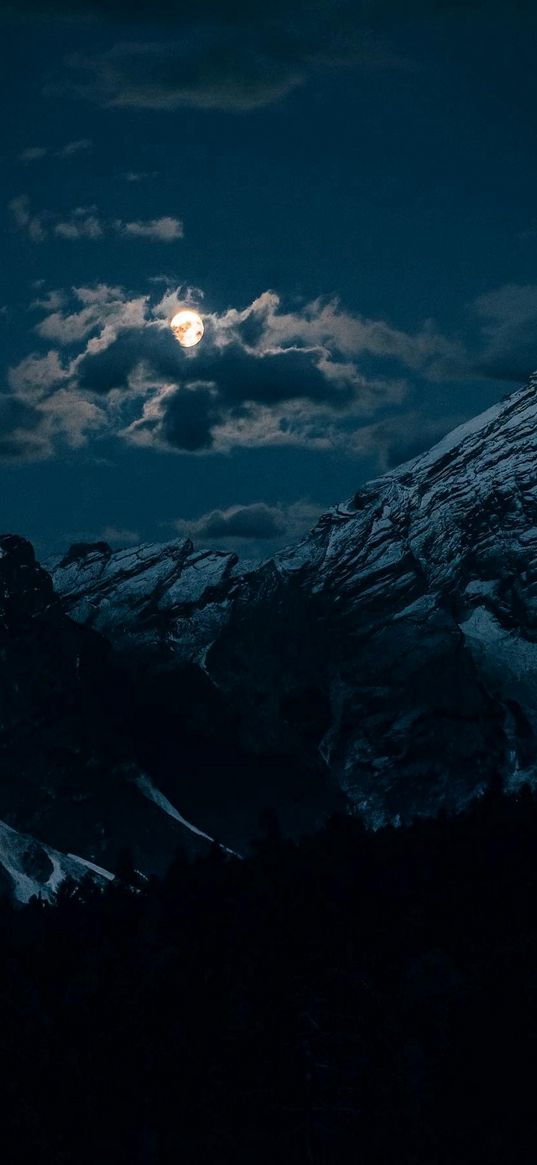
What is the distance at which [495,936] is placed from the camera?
14350cm

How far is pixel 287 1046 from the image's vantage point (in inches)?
4747

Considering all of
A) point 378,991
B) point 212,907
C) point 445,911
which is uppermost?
point 212,907

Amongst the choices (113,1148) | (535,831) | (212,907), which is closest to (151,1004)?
(113,1148)

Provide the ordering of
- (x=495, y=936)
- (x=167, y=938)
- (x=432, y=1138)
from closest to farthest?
(x=432, y=1138) < (x=495, y=936) < (x=167, y=938)

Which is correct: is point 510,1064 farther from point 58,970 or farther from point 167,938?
point 58,970

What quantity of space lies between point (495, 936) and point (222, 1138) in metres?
37.7

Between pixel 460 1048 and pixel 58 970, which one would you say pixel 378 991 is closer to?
pixel 460 1048

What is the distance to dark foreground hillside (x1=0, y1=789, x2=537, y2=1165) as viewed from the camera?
11375 centimetres

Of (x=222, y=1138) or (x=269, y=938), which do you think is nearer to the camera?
(x=222, y=1138)

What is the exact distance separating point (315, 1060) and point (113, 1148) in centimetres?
2070

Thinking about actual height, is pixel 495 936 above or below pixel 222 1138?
above

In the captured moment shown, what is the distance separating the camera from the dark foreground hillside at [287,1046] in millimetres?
113750

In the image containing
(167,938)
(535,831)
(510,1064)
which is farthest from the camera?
(535,831)

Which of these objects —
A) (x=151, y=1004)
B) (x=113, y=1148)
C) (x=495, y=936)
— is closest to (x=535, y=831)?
(x=495, y=936)
